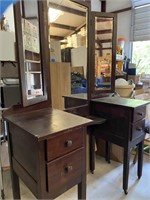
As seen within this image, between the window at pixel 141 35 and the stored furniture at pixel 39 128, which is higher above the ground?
the window at pixel 141 35

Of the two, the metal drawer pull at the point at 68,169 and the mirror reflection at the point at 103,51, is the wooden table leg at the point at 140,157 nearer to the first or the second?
the mirror reflection at the point at 103,51

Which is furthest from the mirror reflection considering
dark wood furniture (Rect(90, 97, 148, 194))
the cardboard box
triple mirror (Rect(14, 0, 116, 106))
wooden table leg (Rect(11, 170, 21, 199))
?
wooden table leg (Rect(11, 170, 21, 199))

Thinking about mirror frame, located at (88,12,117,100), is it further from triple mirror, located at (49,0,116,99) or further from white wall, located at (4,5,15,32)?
white wall, located at (4,5,15,32)

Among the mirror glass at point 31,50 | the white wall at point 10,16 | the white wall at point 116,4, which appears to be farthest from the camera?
the white wall at point 116,4

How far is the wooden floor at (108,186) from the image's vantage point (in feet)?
5.07

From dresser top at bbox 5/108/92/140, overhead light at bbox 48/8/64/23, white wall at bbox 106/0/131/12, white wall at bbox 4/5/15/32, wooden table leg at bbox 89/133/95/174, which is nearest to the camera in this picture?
dresser top at bbox 5/108/92/140

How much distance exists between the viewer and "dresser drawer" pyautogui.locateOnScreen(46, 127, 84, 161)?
0.91 m

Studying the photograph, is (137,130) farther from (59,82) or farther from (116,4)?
(116,4)

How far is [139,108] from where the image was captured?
1548 millimetres

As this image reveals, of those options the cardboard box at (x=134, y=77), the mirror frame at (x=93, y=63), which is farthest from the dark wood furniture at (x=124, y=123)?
the cardboard box at (x=134, y=77)

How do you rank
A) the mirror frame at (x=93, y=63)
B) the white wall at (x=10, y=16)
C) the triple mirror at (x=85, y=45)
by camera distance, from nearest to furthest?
the white wall at (x=10, y=16)
the triple mirror at (x=85, y=45)
the mirror frame at (x=93, y=63)

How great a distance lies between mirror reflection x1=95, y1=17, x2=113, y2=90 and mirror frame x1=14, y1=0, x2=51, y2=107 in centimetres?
65

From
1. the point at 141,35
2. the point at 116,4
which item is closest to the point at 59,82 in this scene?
the point at 141,35

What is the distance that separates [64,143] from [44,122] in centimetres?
18
